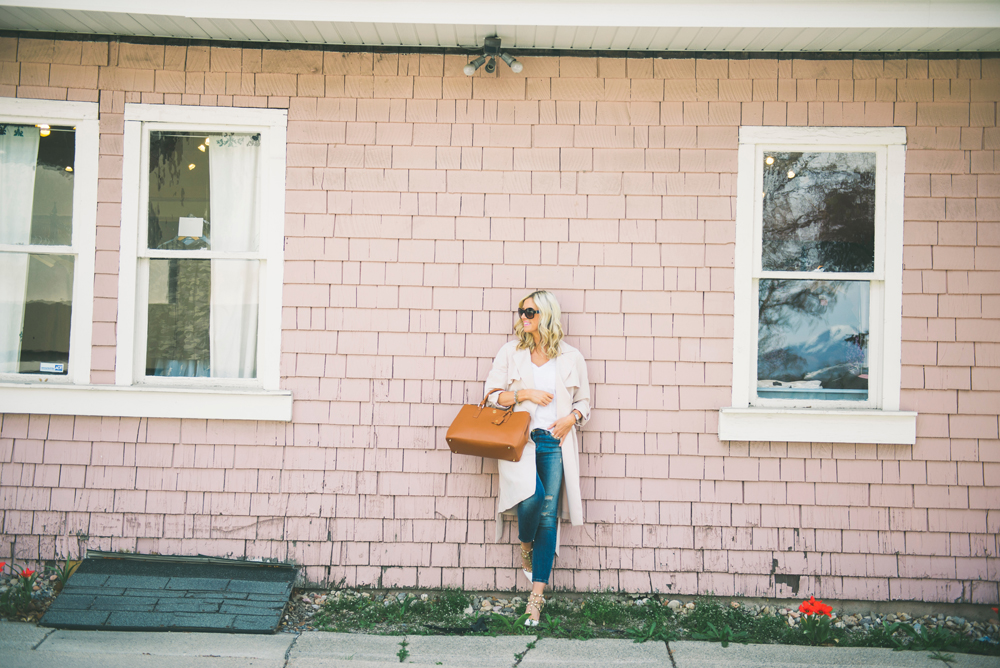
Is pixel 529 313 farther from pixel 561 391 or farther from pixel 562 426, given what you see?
pixel 562 426

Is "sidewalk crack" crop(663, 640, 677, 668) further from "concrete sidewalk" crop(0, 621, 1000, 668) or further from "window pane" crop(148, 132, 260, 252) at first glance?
"window pane" crop(148, 132, 260, 252)

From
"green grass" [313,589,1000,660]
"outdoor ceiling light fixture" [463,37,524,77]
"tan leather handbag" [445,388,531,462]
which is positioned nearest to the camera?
"tan leather handbag" [445,388,531,462]

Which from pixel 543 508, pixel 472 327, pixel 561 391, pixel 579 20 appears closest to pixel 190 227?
pixel 472 327

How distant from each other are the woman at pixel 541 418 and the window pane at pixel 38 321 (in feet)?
8.56

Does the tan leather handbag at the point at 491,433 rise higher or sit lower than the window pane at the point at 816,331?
lower

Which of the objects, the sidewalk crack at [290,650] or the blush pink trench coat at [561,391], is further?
the blush pink trench coat at [561,391]

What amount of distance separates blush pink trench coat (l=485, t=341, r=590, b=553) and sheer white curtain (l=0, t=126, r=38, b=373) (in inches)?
113

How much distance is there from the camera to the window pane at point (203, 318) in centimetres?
400

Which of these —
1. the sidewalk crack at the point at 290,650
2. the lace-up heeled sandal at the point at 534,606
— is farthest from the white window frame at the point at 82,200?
the lace-up heeled sandal at the point at 534,606

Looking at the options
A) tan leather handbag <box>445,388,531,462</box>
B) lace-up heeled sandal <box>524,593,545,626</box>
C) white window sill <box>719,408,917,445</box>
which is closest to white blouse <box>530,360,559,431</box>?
tan leather handbag <box>445,388,531,462</box>

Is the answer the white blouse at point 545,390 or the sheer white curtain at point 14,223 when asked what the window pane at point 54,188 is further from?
the white blouse at point 545,390

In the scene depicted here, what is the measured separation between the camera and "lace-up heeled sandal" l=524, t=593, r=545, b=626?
352 centimetres

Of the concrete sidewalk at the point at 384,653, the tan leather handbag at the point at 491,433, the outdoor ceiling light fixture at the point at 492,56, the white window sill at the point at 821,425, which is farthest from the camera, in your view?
the white window sill at the point at 821,425

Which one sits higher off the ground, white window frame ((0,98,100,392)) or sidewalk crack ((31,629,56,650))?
white window frame ((0,98,100,392))
